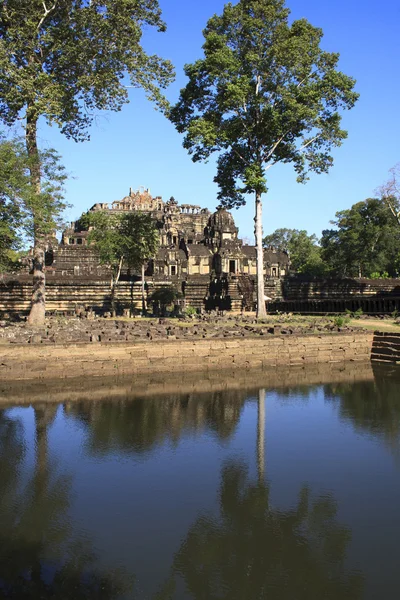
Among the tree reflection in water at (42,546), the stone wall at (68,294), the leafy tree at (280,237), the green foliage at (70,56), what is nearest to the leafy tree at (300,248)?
the leafy tree at (280,237)

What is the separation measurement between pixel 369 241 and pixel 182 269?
21686 millimetres

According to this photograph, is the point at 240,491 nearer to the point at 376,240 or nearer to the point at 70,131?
the point at 70,131

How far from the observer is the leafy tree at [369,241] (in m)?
57.9

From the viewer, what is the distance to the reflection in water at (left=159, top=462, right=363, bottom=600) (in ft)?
17.5

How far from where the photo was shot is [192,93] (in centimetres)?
2659

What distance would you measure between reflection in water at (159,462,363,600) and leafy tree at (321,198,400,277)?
52208mm

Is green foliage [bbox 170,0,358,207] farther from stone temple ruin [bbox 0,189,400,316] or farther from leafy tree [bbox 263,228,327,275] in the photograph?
leafy tree [bbox 263,228,327,275]

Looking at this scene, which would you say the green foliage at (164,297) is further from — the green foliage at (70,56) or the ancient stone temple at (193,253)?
the green foliage at (70,56)

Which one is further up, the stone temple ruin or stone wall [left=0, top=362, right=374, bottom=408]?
the stone temple ruin

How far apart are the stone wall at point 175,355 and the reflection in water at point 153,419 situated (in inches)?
122

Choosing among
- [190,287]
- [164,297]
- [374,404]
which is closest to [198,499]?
[374,404]

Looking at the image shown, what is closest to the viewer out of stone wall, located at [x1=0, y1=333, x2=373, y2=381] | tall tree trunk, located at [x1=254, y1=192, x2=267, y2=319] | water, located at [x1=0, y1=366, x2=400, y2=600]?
water, located at [x1=0, y1=366, x2=400, y2=600]

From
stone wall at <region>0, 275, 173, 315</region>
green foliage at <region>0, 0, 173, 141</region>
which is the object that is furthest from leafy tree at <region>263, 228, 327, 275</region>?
green foliage at <region>0, 0, 173, 141</region>

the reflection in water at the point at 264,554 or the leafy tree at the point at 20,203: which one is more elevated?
the leafy tree at the point at 20,203
